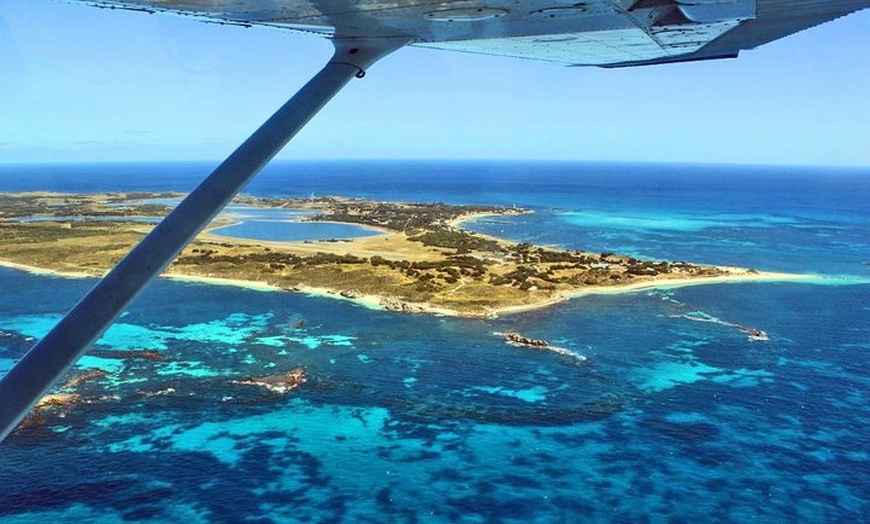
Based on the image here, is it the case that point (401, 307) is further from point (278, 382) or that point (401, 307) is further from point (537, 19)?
point (537, 19)

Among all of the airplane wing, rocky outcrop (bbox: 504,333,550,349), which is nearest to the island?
rocky outcrop (bbox: 504,333,550,349)

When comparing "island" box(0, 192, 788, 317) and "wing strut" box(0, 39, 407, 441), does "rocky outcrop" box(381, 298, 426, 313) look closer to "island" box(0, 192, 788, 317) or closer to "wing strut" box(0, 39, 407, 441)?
"island" box(0, 192, 788, 317)

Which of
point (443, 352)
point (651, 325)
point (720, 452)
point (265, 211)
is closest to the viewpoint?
point (720, 452)

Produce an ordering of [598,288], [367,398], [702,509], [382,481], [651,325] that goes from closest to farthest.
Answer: [702,509] < [382,481] < [367,398] < [651,325] < [598,288]

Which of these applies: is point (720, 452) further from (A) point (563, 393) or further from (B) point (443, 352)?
(B) point (443, 352)

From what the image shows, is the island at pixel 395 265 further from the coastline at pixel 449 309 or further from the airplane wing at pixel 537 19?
the airplane wing at pixel 537 19

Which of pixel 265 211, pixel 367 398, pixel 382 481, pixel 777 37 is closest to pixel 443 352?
pixel 367 398

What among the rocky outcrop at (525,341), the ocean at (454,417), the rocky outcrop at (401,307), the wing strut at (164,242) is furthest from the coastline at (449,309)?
the wing strut at (164,242)
